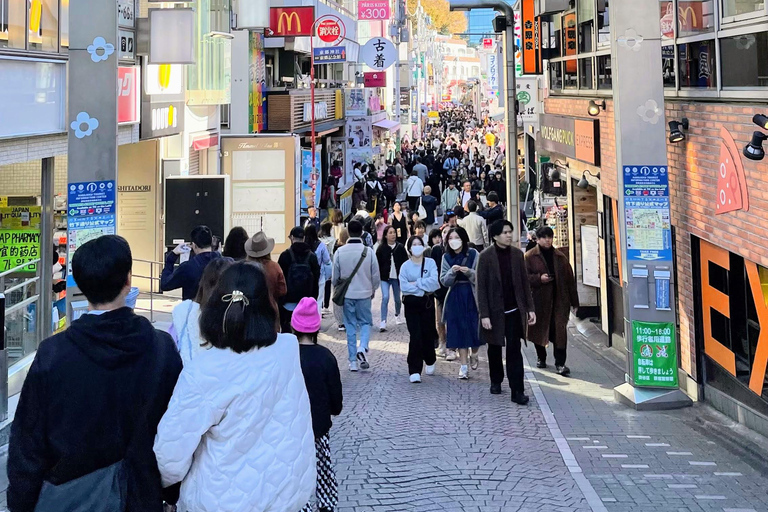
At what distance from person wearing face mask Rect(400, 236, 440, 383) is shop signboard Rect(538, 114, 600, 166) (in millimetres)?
3956

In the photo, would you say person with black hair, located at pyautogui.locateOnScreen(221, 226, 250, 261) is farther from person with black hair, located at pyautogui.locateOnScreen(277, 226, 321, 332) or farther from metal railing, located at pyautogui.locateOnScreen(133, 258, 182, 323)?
metal railing, located at pyautogui.locateOnScreen(133, 258, 182, 323)

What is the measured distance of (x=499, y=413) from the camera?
9.70 meters

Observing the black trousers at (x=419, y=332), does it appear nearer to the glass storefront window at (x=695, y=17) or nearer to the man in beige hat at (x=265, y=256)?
the man in beige hat at (x=265, y=256)

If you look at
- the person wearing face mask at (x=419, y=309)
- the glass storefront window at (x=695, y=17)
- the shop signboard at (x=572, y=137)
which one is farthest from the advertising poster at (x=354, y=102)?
the glass storefront window at (x=695, y=17)

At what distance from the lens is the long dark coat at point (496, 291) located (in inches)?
397

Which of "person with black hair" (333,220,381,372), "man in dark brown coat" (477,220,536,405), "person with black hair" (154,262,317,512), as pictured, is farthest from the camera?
"person with black hair" (333,220,381,372)

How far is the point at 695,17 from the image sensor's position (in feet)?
34.1

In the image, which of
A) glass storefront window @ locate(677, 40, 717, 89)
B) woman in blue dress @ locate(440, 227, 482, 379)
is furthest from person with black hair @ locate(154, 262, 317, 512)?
woman in blue dress @ locate(440, 227, 482, 379)

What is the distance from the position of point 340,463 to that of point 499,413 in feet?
7.84

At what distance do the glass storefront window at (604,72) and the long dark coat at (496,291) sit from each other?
16.3 feet

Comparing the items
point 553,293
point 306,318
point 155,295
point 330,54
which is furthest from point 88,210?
point 330,54

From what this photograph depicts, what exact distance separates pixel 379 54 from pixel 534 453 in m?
27.8

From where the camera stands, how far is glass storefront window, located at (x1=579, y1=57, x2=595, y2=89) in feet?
50.2

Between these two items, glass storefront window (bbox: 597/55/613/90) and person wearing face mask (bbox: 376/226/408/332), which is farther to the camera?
person wearing face mask (bbox: 376/226/408/332)
